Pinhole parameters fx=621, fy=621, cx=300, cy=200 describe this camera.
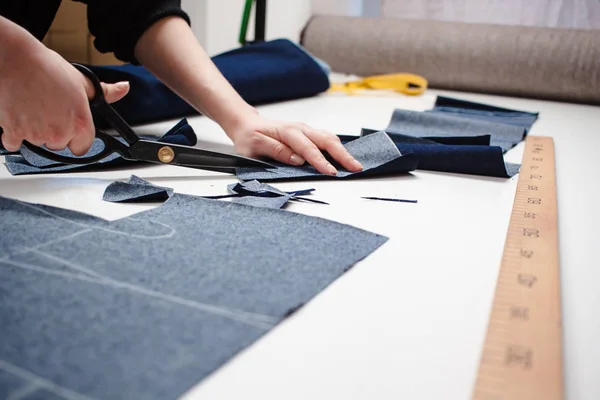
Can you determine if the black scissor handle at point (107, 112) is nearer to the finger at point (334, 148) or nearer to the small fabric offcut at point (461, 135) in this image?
the finger at point (334, 148)

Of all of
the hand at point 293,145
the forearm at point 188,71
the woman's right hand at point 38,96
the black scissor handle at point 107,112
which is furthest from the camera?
the forearm at point 188,71

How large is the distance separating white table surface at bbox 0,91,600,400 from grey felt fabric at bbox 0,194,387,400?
2 centimetres

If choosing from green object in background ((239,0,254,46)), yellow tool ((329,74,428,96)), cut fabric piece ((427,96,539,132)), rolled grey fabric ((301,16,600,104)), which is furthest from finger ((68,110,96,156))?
rolled grey fabric ((301,16,600,104))

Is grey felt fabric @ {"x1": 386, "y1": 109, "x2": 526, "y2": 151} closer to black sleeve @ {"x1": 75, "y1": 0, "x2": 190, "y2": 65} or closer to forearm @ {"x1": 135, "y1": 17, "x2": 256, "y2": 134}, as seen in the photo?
forearm @ {"x1": 135, "y1": 17, "x2": 256, "y2": 134}

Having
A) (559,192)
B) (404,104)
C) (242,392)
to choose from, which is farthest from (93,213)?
(404,104)

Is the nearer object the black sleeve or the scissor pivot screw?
the scissor pivot screw

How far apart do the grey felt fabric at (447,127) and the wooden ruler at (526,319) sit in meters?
0.49

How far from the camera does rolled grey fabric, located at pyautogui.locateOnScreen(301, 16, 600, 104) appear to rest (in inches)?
78.1

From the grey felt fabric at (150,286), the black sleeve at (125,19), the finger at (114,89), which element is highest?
the black sleeve at (125,19)

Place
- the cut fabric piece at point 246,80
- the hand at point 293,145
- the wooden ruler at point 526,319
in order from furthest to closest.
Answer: the cut fabric piece at point 246,80 < the hand at point 293,145 < the wooden ruler at point 526,319

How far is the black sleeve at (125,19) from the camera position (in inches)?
46.2

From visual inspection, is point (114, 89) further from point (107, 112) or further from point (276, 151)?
point (276, 151)

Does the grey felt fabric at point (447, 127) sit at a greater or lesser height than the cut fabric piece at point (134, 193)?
lesser

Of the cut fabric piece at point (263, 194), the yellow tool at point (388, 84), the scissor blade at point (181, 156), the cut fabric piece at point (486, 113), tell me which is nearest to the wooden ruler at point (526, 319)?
the cut fabric piece at point (263, 194)
